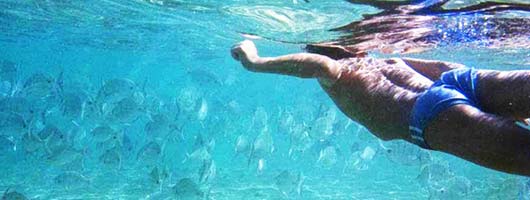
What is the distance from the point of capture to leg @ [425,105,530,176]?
4.05 m

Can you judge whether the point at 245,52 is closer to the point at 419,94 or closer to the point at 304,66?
the point at 304,66

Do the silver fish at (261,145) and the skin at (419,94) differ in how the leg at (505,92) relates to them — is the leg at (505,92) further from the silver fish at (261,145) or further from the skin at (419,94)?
the silver fish at (261,145)

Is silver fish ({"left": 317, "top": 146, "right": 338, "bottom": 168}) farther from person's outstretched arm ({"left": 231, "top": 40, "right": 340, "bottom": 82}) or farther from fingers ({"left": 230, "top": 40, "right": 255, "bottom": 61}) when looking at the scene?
person's outstretched arm ({"left": 231, "top": 40, "right": 340, "bottom": 82})

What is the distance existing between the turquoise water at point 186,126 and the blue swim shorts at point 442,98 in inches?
265

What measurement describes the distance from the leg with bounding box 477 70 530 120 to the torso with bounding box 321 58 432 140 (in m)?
0.69

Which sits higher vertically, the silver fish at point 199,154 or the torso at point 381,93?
the torso at point 381,93

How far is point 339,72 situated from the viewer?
634 centimetres

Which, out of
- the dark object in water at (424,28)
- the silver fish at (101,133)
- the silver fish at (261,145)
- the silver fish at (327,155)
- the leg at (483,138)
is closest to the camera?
the leg at (483,138)

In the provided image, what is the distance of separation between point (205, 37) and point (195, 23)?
15.5 feet

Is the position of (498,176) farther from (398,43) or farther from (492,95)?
(492,95)

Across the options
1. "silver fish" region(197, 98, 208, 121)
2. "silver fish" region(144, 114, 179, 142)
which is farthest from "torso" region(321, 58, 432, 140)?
"silver fish" region(197, 98, 208, 121)

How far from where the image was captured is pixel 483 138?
4215 millimetres

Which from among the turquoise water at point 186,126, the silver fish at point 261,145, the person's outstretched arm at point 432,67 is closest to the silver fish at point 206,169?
the turquoise water at point 186,126

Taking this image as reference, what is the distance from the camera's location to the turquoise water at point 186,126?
12422 millimetres
